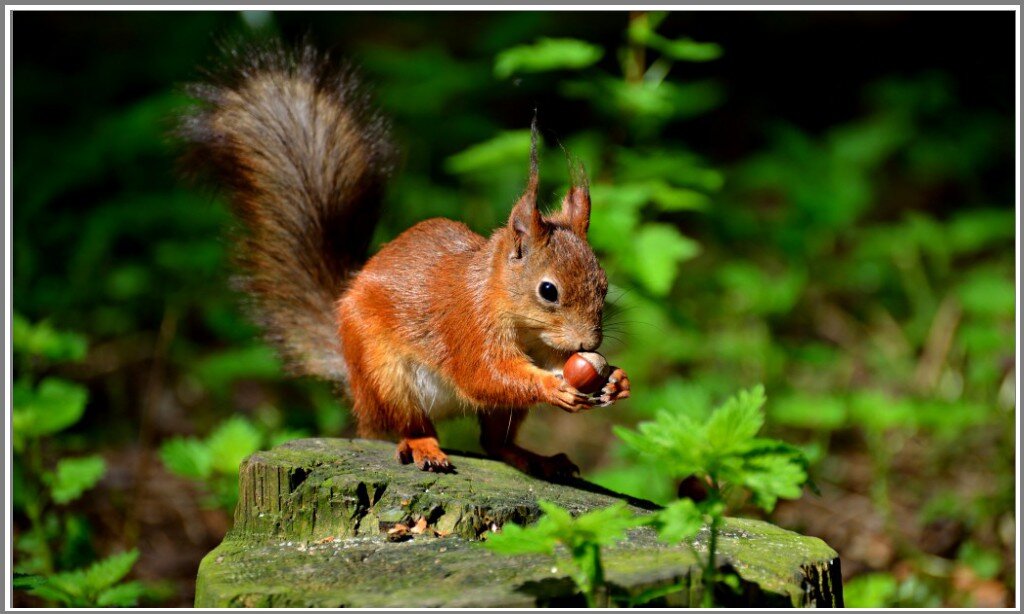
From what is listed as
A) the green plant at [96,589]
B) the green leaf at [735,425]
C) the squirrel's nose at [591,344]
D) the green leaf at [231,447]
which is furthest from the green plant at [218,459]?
the green leaf at [735,425]

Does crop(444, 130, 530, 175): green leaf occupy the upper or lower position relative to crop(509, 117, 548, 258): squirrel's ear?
upper

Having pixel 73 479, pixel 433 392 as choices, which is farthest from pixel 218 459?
pixel 433 392

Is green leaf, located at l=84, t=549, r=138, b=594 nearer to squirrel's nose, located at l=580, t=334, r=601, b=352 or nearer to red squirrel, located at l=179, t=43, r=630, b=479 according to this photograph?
red squirrel, located at l=179, t=43, r=630, b=479

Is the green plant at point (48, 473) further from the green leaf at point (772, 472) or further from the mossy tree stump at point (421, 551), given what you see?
the green leaf at point (772, 472)

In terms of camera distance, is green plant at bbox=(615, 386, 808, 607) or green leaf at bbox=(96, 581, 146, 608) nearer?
green plant at bbox=(615, 386, 808, 607)

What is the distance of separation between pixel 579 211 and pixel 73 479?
4.29 feet

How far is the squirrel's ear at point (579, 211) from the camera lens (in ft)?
7.13

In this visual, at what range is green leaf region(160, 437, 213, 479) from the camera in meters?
2.60

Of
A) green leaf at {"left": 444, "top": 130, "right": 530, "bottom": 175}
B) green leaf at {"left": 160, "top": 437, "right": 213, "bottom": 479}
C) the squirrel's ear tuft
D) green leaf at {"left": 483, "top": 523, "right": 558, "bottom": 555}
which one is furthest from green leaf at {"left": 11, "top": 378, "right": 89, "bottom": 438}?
green leaf at {"left": 483, "top": 523, "right": 558, "bottom": 555}

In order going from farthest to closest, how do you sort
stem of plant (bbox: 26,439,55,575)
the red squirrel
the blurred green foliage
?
the blurred green foliage → stem of plant (bbox: 26,439,55,575) → the red squirrel

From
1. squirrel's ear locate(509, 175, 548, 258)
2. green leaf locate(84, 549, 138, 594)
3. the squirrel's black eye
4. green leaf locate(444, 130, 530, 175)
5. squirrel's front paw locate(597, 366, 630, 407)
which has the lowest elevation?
green leaf locate(84, 549, 138, 594)

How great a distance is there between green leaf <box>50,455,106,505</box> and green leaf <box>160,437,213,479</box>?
16 cm

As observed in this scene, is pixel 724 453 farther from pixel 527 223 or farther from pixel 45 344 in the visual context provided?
pixel 45 344

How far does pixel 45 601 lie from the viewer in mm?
2773
